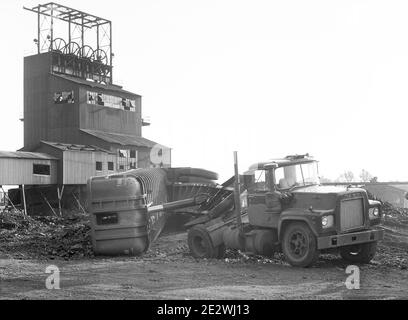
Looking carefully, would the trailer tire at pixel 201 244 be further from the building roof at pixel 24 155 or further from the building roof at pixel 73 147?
the building roof at pixel 73 147

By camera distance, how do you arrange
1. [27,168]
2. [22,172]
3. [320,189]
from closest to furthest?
[320,189]
[22,172]
[27,168]

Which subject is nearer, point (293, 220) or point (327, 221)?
point (327, 221)

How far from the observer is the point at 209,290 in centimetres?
977

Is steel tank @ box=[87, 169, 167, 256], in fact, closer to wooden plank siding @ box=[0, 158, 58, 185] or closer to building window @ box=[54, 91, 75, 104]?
wooden plank siding @ box=[0, 158, 58, 185]

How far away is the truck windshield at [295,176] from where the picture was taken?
13.6m

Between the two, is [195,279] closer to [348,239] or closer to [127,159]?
[348,239]

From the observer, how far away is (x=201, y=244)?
15461mm

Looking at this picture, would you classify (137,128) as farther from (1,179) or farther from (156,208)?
(156,208)

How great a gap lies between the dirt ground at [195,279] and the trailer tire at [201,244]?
18.4 inches

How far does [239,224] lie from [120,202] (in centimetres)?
362

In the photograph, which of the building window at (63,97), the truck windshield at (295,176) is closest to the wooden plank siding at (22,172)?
the building window at (63,97)

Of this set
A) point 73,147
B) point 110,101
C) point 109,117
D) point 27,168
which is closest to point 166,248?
point 27,168

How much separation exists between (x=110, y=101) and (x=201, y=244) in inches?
1716
